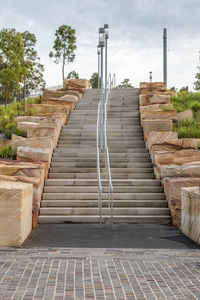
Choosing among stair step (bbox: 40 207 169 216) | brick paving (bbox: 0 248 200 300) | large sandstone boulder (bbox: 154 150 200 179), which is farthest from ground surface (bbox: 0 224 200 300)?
large sandstone boulder (bbox: 154 150 200 179)

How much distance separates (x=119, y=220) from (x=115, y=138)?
5.43 m

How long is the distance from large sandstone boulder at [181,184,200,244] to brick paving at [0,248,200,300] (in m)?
0.77

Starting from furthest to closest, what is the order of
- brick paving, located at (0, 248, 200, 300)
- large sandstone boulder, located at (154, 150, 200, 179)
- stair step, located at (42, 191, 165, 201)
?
large sandstone boulder, located at (154, 150, 200, 179)
stair step, located at (42, 191, 165, 201)
brick paving, located at (0, 248, 200, 300)

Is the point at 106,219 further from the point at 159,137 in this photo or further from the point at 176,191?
the point at 159,137

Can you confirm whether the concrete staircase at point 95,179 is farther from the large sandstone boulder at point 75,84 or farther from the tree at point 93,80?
the tree at point 93,80

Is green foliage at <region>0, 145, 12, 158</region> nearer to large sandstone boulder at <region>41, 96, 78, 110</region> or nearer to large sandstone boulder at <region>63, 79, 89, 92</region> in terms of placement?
large sandstone boulder at <region>41, 96, 78, 110</region>

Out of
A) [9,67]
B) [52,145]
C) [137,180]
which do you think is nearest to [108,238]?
[137,180]

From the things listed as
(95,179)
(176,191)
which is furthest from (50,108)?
(176,191)

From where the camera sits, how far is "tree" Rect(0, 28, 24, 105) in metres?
20.7

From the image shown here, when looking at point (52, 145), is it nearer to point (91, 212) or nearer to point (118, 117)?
point (91, 212)

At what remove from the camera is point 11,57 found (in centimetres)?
2116

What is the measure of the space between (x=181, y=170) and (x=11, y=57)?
14.7 metres

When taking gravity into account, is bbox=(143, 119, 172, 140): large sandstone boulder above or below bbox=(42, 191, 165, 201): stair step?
above

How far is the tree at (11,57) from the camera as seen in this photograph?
20.7m
